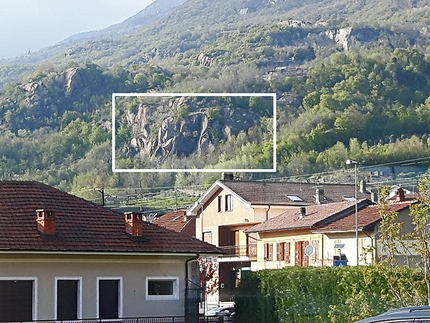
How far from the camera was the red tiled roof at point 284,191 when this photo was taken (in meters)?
42.5

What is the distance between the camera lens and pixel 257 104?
123ft

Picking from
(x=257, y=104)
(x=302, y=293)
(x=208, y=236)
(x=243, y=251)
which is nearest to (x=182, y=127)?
(x=257, y=104)

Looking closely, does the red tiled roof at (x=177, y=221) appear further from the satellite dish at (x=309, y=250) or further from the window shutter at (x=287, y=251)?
the satellite dish at (x=309, y=250)

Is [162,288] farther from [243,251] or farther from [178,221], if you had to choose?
[178,221]

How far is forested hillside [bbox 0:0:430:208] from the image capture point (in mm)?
36250

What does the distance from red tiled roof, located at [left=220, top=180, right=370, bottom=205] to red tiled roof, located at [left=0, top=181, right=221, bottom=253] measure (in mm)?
18501

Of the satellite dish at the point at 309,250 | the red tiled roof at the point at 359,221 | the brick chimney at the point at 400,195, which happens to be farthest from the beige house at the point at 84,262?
the brick chimney at the point at 400,195

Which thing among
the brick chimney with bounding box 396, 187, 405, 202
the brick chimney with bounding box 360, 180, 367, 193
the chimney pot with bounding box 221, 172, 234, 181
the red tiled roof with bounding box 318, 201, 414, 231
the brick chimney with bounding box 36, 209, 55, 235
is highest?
the chimney pot with bounding box 221, 172, 234, 181

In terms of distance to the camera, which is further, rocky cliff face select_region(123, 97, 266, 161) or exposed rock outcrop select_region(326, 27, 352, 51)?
exposed rock outcrop select_region(326, 27, 352, 51)

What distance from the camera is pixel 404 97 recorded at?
36.4 metres

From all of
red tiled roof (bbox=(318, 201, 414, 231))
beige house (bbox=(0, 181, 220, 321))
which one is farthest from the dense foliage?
red tiled roof (bbox=(318, 201, 414, 231))

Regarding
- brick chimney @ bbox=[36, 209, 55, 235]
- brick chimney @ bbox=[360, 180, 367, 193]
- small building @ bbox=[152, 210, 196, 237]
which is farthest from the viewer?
small building @ bbox=[152, 210, 196, 237]

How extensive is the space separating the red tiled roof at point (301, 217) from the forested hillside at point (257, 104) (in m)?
1.90

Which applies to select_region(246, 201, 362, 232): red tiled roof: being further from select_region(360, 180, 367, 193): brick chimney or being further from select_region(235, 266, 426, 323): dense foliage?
select_region(235, 266, 426, 323): dense foliage
